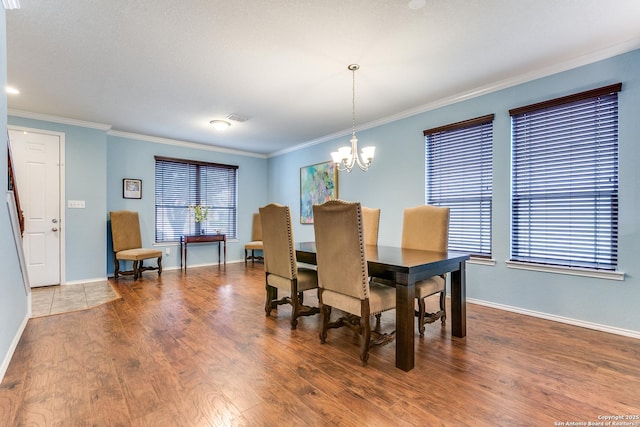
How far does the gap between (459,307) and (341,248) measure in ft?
3.92

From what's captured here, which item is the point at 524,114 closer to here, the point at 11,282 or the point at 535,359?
the point at 535,359

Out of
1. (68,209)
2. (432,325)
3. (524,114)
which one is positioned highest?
(524,114)

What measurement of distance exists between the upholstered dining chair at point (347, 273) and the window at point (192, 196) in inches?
175

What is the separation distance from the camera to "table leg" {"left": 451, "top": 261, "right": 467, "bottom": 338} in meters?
2.55

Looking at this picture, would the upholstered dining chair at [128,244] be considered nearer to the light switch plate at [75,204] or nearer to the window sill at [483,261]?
the light switch plate at [75,204]

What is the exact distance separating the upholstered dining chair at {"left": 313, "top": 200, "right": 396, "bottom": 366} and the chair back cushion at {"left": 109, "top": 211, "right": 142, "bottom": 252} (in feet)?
13.5

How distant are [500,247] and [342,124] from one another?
286cm

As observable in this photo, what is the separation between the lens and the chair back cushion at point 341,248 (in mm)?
2094

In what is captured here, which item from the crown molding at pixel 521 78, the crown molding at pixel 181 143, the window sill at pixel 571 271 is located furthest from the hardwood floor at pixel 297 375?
the crown molding at pixel 181 143

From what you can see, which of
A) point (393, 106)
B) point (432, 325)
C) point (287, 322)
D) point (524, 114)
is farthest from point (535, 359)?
point (393, 106)

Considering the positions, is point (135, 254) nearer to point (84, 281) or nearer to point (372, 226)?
point (84, 281)

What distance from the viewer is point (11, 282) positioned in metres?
2.36

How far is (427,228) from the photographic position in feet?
9.82

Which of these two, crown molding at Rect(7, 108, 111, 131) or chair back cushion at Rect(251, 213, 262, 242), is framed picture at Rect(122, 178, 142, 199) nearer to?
crown molding at Rect(7, 108, 111, 131)
